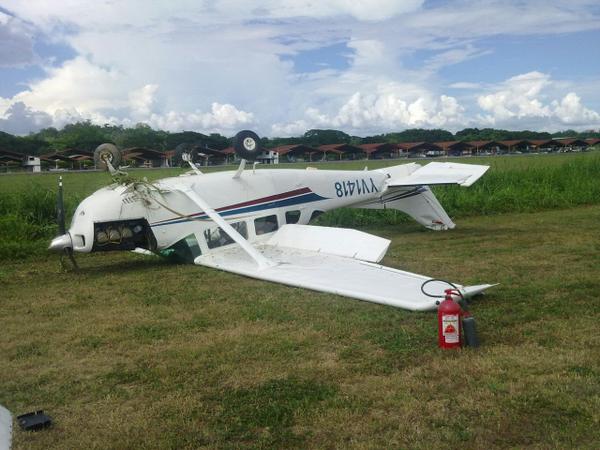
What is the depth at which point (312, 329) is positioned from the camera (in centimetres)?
638

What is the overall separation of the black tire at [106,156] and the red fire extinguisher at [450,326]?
8.02m

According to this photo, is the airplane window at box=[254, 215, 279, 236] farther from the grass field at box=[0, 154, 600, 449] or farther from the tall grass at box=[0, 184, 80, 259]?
the tall grass at box=[0, 184, 80, 259]

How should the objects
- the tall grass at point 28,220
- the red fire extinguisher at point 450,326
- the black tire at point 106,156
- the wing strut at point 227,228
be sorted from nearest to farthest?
1. the red fire extinguisher at point 450,326
2. the wing strut at point 227,228
3. the black tire at point 106,156
4. the tall grass at point 28,220

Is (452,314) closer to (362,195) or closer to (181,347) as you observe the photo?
(181,347)

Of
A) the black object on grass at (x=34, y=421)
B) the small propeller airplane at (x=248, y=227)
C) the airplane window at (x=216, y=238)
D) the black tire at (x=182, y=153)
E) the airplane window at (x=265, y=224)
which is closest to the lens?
the black object on grass at (x=34, y=421)

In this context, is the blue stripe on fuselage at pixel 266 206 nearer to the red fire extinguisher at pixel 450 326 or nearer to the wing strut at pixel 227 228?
the wing strut at pixel 227 228

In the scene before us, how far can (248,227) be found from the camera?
11.2 m

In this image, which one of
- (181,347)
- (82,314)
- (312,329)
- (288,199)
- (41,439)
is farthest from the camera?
(288,199)

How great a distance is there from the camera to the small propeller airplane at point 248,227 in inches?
328

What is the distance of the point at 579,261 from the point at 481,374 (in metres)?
5.68

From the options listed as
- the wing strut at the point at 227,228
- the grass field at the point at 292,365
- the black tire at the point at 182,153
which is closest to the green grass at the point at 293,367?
the grass field at the point at 292,365

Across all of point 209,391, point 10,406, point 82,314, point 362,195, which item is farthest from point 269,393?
point 362,195

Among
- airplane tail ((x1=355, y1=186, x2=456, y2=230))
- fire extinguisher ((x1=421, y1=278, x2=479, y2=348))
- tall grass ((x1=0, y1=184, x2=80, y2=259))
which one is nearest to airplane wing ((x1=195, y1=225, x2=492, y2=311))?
fire extinguisher ((x1=421, y1=278, x2=479, y2=348))

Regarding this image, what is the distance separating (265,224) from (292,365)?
20.7 feet
